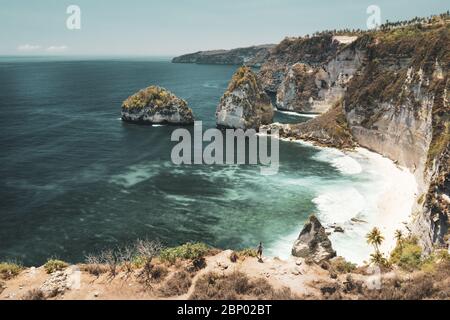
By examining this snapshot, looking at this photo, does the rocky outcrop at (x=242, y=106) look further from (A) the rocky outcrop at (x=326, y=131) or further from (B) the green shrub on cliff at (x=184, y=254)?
(B) the green shrub on cliff at (x=184, y=254)

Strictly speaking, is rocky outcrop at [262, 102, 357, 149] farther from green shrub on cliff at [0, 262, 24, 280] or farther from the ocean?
green shrub on cliff at [0, 262, 24, 280]

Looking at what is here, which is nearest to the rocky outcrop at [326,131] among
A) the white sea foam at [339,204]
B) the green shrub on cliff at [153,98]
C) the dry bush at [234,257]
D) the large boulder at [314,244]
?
the white sea foam at [339,204]

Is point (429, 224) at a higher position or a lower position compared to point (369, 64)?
lower

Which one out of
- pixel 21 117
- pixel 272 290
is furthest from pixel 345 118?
pixel 21 117

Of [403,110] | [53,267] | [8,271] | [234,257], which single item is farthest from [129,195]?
[403,110]

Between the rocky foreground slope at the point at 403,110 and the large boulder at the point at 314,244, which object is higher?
the rocky foreground slope at the point at 403,110
